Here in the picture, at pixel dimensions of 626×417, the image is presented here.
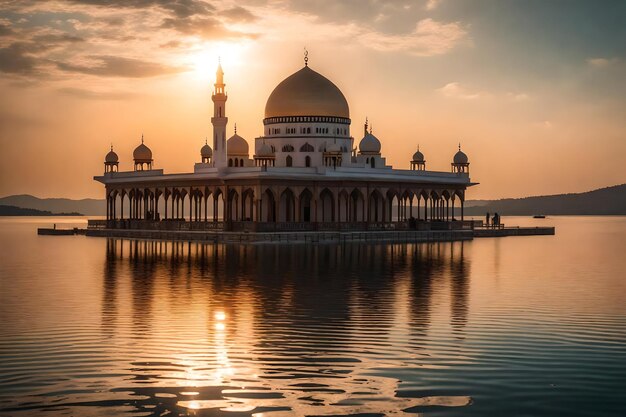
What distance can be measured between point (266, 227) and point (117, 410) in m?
55.8

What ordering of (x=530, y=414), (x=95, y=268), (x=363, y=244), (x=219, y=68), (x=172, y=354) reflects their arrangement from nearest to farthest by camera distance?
(x=530, y=414) < (x=172, y=354) < (x=95, y=268) < (x=363, y=244) < (x=219, y=68)

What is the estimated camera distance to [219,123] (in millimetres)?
78875

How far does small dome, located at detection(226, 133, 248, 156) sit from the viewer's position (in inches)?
3184

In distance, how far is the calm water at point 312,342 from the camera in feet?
50.1

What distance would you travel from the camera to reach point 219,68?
81375mm

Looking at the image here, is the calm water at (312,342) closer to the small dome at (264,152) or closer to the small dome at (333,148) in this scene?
the small dome at (264,152)

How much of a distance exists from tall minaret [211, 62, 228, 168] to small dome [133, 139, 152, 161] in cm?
1246

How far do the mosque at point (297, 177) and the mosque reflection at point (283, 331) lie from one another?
29.2 meters

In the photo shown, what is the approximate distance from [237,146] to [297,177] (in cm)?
958

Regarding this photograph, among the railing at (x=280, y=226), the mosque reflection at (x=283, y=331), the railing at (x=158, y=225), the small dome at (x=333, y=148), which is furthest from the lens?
the small dome at (x=333, y=148)

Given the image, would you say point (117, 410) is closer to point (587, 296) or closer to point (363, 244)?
point (587, 296)

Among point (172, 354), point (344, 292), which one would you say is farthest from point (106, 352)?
point (344, 292)

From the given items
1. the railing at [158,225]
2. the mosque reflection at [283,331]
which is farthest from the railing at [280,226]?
the mosque reflection at [283,331]

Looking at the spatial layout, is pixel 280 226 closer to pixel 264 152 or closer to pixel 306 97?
pixel 264 152
